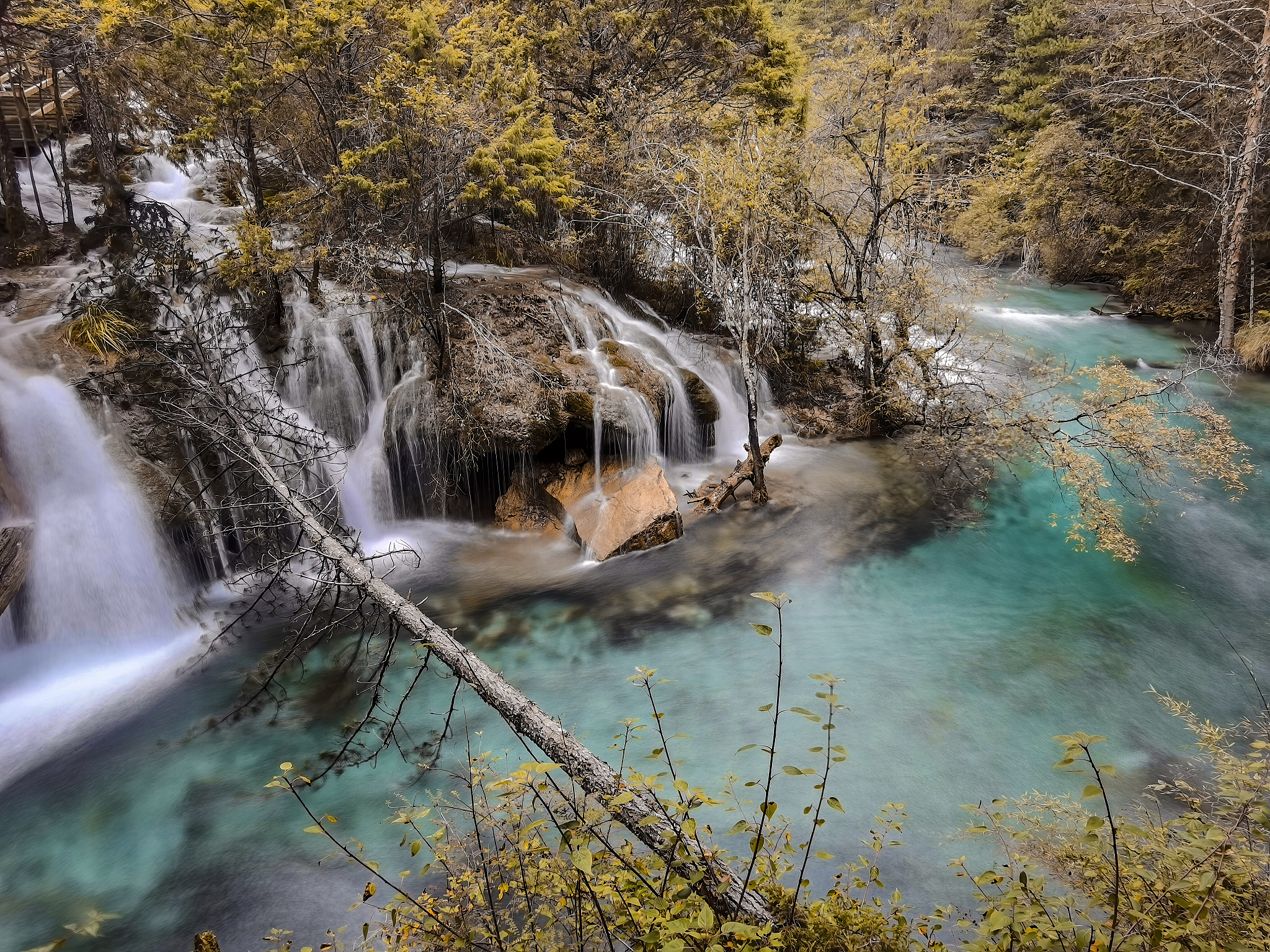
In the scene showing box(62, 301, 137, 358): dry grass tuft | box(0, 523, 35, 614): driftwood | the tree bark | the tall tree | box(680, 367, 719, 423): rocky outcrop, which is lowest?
box(0, 523, 35, 614): driftwood

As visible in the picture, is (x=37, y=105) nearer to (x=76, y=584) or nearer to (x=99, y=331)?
(x=99, y=331)

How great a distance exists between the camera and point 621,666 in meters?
7.88

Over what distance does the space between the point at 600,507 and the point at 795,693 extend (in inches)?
175

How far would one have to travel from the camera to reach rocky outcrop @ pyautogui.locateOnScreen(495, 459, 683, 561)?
10.0 meters

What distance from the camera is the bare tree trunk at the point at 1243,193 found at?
529 inches

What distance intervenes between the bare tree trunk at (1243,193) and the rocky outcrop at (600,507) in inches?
540

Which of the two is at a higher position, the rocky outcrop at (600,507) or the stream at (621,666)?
the rocky outcrop at (600,507)

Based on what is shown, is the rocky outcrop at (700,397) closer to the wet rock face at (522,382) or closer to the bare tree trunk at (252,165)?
the wet rock face at (522,382)

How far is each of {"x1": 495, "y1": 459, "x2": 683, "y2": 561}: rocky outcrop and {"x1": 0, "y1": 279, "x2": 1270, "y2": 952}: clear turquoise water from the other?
0.40 meters

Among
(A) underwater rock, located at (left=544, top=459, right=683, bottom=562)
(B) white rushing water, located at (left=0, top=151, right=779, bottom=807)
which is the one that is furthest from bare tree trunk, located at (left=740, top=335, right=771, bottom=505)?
(B) white rushing water, located at (left=0, top=151, right=779, bottom=807)

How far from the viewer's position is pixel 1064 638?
8.01m

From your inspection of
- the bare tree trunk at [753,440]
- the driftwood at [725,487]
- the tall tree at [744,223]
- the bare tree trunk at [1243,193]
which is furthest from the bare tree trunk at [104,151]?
the bare tree trunk at [1243,193]

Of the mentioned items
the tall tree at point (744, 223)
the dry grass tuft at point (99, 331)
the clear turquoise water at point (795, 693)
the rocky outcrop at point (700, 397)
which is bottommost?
the clear turquoise water at point (795, 693)

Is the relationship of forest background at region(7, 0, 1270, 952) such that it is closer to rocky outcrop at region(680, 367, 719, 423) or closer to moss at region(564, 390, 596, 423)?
rocky outcrop at region(680, 367, 719, 423)
